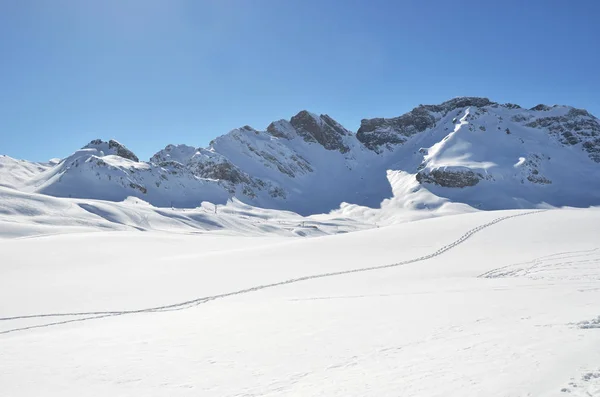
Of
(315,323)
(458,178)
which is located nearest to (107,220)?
(315,323)

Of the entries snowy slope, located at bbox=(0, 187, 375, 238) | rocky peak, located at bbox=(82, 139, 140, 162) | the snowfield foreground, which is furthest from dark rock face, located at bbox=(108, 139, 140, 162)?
the snowfield foreground

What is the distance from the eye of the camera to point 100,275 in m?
28.0

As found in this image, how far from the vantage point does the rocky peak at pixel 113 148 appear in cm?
19500

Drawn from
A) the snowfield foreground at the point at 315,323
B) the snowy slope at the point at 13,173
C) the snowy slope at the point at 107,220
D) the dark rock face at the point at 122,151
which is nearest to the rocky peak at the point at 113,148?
the dark rock face at the point at 122,151

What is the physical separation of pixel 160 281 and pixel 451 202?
17133cm

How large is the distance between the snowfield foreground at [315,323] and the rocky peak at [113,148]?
577ft

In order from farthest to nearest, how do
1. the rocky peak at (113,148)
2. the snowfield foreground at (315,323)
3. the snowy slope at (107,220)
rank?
the rocky peak at (113,148), the snowy slope at (107,220), the snowfield foreground at (315,323)

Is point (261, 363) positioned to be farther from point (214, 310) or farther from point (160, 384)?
point (214, 310)

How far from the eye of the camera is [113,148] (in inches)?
7731

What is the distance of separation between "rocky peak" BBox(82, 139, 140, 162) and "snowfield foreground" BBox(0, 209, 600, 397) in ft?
577

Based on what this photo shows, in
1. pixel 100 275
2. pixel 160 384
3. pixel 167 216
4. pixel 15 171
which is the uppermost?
pixel 15 171

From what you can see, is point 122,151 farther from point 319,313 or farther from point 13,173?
point 319,313

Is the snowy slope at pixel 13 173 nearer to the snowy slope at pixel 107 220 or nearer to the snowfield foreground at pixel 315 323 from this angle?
the snowy slope at pixel 107 220

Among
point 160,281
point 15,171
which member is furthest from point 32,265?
point 15,171
